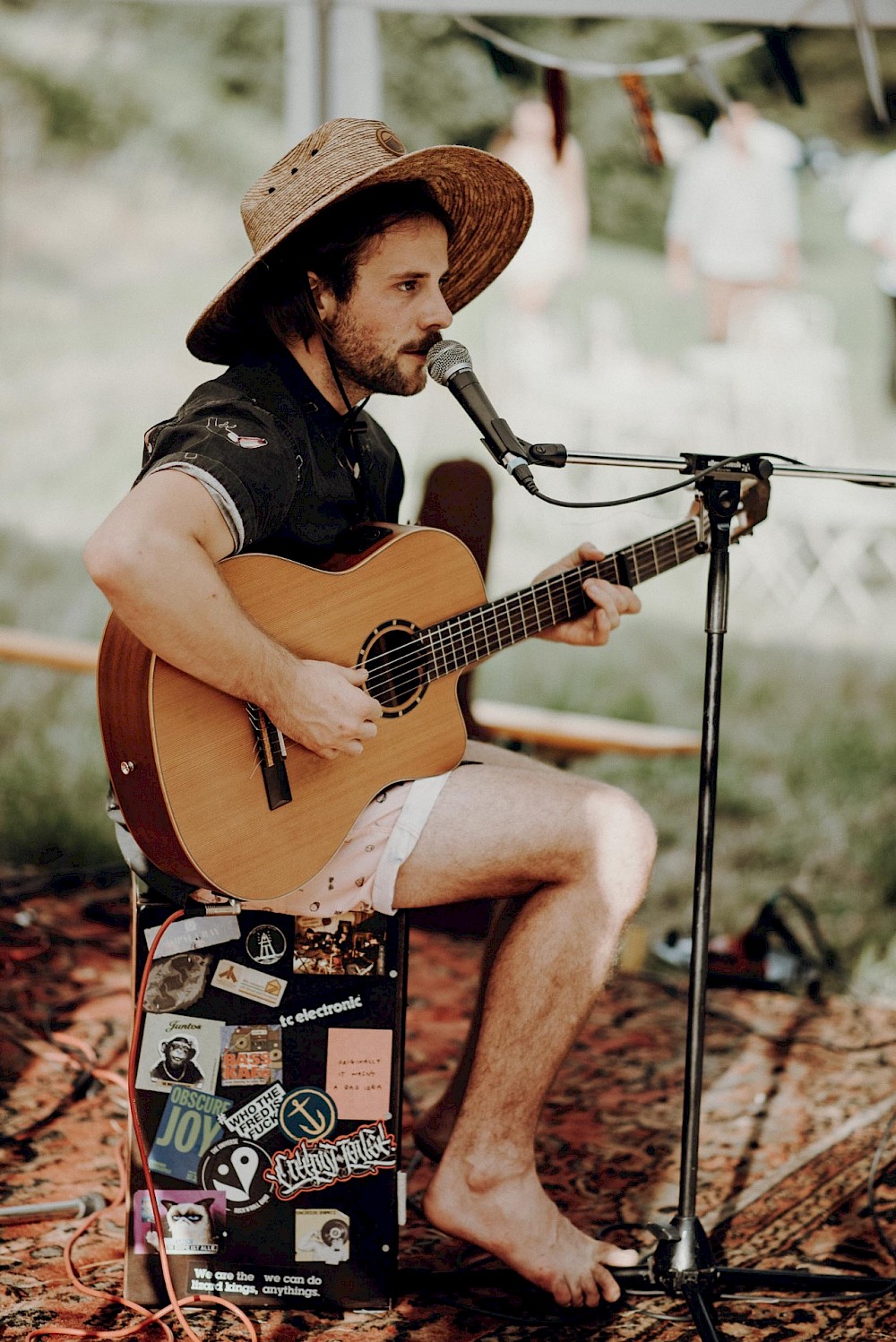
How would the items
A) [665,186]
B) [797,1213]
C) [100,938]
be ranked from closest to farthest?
[797,1213] < [100,938] < [665,186]

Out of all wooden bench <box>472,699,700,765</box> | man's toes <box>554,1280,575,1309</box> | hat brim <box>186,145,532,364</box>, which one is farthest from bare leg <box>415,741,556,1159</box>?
wooden bench <box>472,699,700,765</box>

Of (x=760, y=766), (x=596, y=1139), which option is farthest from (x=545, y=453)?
(x=760, y=766)

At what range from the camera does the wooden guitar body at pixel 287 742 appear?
193 cm

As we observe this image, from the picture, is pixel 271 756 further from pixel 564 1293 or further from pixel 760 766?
pixel 760 766

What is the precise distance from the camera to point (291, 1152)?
215 cm

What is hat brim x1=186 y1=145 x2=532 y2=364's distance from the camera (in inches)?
86.4

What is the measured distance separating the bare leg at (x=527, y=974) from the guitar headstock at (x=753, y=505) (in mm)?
563

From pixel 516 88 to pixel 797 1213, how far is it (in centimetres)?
357

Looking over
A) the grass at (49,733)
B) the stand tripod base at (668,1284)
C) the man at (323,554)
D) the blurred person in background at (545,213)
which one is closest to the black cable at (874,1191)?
the stand tripod base at (668,1284)

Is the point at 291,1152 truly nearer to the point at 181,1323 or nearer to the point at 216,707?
the point at 181,1323

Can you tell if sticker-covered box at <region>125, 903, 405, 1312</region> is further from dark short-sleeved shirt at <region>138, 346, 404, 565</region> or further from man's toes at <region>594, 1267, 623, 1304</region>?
dark short-sleeved shirt at <region>138, 346, 404, 565</region>

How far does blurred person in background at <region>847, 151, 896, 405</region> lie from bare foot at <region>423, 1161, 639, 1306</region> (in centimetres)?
364

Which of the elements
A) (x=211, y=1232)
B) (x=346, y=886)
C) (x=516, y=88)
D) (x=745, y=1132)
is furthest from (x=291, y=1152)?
(x=516, y=88)

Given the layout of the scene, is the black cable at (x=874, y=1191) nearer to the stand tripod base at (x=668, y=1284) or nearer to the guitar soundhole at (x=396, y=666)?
the stand tripod base at (x=668, y=1284)
